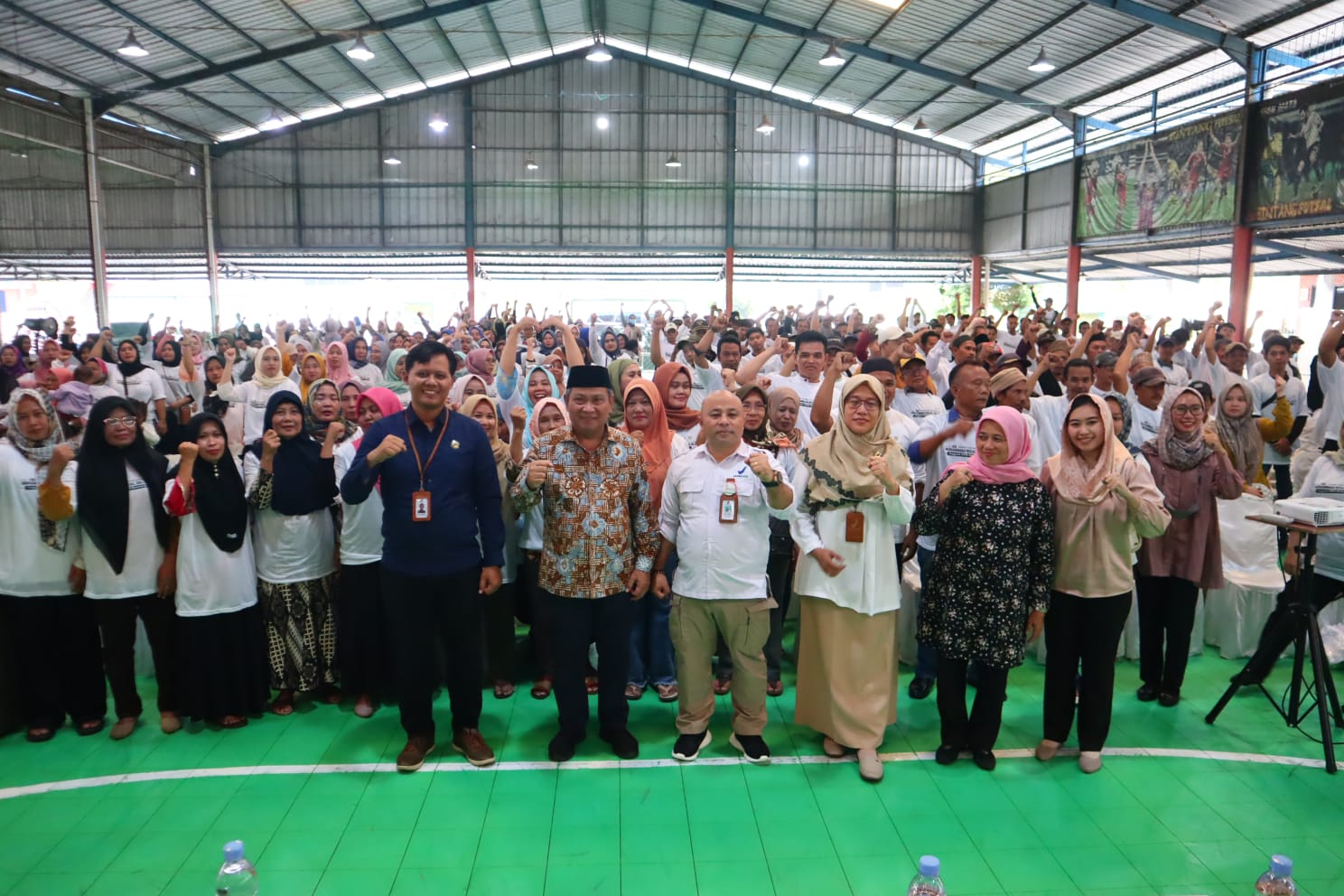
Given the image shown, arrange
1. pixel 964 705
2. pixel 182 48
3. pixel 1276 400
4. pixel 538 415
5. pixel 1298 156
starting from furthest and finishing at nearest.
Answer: pixel 182 48
pixel 1298 156
pixel 1276 400
pixel 538 415
pixel 964 705

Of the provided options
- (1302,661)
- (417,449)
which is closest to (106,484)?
(417,449)

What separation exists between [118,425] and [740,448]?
8.53 ft

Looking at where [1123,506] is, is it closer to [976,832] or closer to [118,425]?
[976,832]

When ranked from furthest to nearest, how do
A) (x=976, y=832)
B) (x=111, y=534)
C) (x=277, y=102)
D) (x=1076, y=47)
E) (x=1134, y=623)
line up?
(x=277, y=102) → (x=1076, y=47) → (x=1134, y=623) → (x=111, y=534) → (x=976, y=832)

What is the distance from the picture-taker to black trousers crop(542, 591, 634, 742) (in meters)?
3.41

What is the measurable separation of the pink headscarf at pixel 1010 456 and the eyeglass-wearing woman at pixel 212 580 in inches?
119

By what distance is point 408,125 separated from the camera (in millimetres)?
19828

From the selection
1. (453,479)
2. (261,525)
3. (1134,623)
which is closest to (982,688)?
(1134,623)

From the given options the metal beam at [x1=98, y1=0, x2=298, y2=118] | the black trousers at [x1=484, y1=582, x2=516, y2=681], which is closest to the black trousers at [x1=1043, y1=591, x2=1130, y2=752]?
the black trousers at [x1=484, y1=582, x2=516, y2=681]

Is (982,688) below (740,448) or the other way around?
below

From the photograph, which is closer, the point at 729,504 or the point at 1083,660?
the point at 729,504

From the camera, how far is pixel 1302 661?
367 centimetres

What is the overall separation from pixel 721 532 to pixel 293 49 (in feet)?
50.8

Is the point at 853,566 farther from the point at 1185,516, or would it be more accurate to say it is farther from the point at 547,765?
the point at 1185,516
